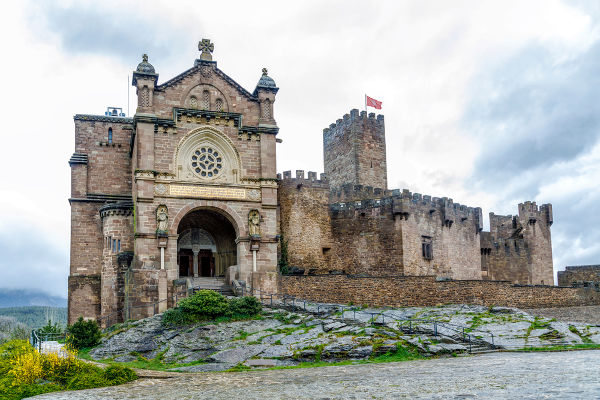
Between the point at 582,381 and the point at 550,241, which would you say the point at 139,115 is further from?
the point at 550,241

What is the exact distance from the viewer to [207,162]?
3581 centimetres

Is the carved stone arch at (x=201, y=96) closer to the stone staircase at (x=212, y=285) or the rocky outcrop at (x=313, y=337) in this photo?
the stone staircase at (x=212, y=285)

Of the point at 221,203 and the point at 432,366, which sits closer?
the point at 432,366

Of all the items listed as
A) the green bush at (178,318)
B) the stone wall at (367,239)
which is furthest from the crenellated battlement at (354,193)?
the green bush at (178,318)

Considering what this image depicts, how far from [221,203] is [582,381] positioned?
931 inches

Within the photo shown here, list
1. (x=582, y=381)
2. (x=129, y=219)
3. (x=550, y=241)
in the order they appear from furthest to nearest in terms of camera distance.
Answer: (x=550, y=241) < (x=129, y=219) < (x=582, y=381)

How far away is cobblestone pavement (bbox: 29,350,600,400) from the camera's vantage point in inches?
548

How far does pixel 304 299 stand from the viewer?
34.6 metres

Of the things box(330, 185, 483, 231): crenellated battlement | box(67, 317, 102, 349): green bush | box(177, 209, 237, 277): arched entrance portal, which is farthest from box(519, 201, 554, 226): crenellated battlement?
box(67, 317, 102, 349): green bush

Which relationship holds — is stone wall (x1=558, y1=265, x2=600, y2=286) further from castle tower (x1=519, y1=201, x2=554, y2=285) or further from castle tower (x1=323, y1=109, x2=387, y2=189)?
castle tower (x1=323, y1=109, x2=387, y2=189)

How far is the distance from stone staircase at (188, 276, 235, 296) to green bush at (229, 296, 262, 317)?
440 centimetres

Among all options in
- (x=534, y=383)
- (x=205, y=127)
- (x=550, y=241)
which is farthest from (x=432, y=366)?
(x=550, y=241)

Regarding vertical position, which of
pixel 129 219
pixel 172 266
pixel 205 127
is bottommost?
pixel 172 266

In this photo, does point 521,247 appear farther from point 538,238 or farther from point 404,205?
point 404,205
